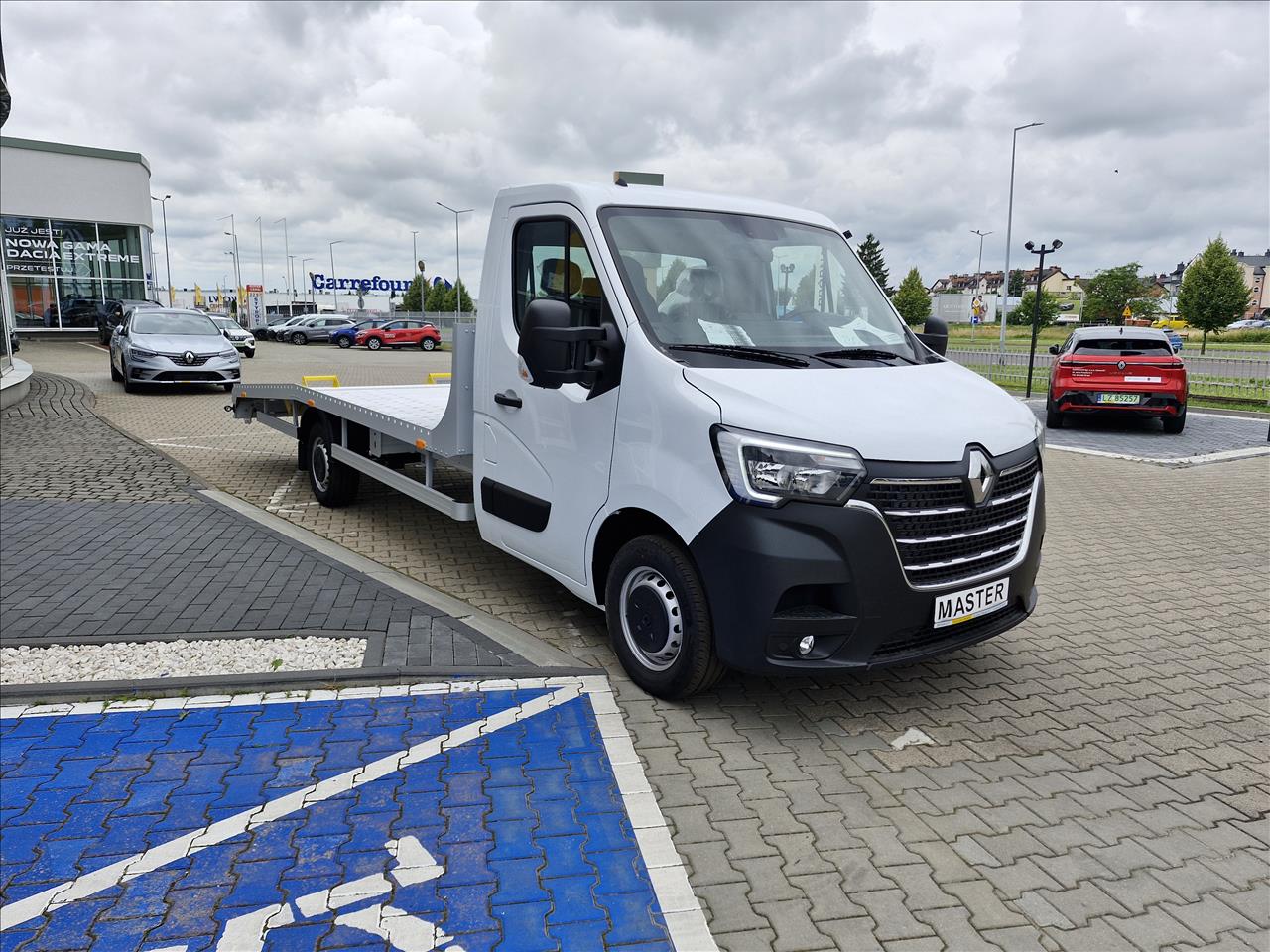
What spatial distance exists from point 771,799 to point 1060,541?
505 centimetres

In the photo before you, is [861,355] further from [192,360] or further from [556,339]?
[192,360]

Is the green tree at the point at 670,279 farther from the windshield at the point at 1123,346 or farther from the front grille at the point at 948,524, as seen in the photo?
the windshield at the point at 1123,346

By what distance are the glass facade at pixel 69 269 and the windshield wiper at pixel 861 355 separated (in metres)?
38.3

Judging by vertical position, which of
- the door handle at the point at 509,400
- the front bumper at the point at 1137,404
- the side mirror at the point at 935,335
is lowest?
the front bumper at the point at 1137,404

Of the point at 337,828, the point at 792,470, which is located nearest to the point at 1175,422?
the point at 792,470

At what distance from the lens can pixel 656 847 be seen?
10.4 feet

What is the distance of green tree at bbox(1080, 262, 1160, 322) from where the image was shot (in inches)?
2778

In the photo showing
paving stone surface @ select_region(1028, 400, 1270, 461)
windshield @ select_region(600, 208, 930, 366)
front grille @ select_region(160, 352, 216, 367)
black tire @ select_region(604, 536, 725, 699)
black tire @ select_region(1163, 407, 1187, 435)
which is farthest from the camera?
front grille @ select_region(160, 352, 216, 367)

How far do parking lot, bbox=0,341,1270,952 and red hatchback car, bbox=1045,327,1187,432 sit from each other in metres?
8.77

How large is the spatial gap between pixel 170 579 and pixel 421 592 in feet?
5.51

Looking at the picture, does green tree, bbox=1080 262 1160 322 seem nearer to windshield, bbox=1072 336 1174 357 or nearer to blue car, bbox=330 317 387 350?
blue car, bbox=330 317 387 350

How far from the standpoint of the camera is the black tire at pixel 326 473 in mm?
7980

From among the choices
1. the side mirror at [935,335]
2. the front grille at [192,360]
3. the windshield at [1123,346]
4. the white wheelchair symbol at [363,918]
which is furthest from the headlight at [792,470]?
the front grille at [192,360]

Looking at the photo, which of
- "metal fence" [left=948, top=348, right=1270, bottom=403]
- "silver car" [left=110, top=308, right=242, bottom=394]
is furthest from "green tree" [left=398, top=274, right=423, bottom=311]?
"metal fence" [left=948, top=348, right=1270, bottom=403]
